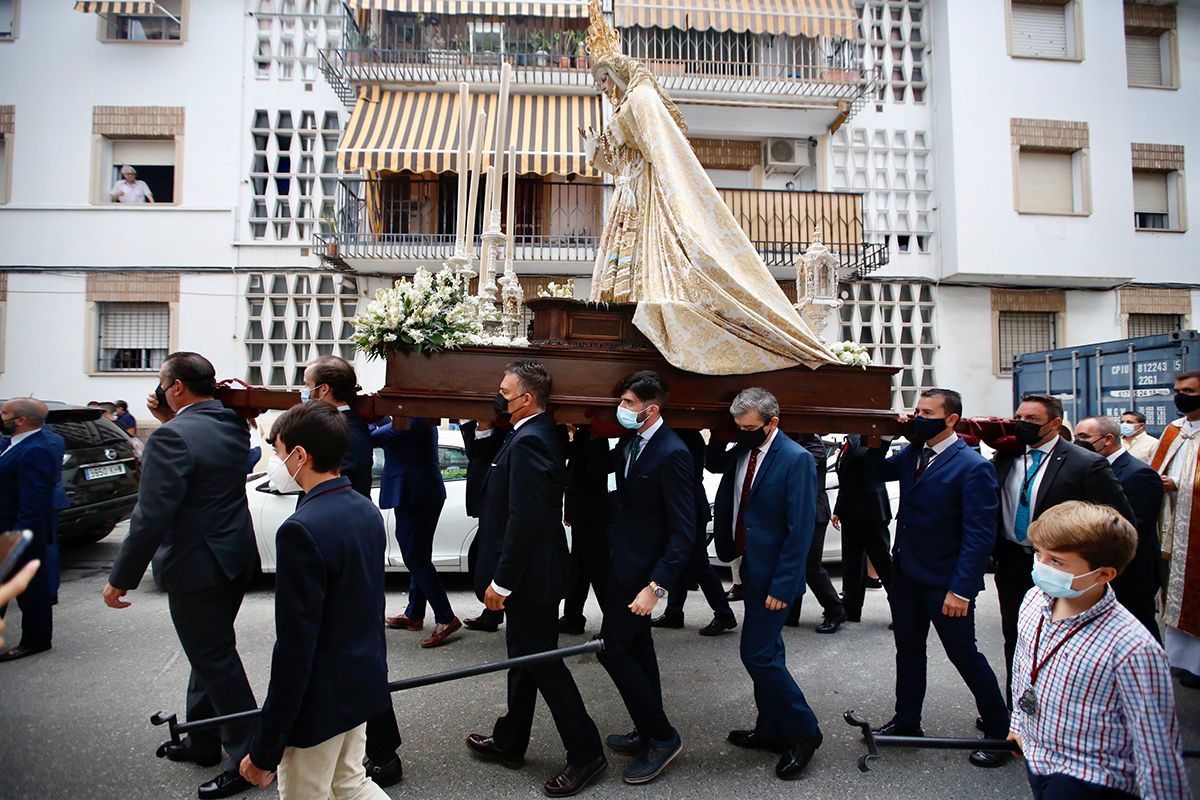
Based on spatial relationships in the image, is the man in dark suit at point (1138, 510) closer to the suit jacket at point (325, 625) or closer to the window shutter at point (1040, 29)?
the suit jacket at point (325, 625)

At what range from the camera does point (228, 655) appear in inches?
126

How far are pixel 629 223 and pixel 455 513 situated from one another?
3.39 meters

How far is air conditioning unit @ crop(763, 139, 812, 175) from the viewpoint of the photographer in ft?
41.9

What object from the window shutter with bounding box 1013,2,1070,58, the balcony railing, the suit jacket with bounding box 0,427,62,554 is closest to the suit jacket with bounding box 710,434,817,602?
the suit jacket with bounding box 0,427,62,554

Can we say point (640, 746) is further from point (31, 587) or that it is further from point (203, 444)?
point (31, 587)

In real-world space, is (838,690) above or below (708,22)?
below

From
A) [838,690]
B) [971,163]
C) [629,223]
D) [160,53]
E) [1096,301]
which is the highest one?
[160,53]

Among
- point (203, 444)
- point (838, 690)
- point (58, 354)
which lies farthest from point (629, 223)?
point (58, 354)

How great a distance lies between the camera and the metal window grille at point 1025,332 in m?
12.8

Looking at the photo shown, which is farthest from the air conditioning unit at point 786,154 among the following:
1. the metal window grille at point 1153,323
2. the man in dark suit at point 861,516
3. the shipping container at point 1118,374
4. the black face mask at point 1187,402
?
the black face mask at point 1187,402

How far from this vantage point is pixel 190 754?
3.34 m

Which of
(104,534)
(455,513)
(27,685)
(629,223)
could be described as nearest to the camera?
(629,223)

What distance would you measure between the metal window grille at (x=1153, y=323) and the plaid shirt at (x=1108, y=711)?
45.5 feet

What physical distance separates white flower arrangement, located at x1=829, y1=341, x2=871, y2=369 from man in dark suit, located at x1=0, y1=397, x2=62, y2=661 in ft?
16.7
